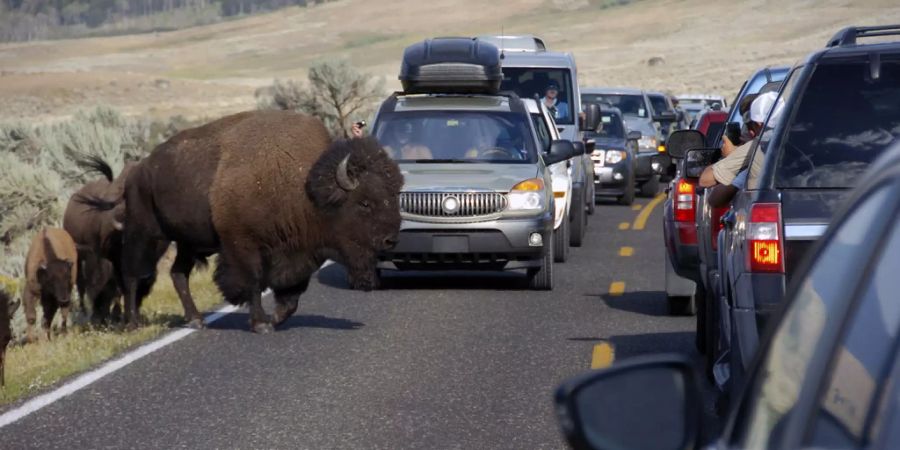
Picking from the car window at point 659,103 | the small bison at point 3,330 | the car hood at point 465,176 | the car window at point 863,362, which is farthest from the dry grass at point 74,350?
the car window at point 659,103

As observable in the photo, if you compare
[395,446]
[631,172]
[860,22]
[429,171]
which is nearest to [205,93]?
[860,22]

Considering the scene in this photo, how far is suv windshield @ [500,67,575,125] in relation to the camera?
2231cm

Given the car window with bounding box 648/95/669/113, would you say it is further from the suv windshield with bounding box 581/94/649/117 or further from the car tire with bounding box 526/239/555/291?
the car tire with bounding box 526/239/555/291

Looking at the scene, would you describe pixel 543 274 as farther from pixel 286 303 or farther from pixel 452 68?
pixel 452 68

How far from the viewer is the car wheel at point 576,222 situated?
19.5m

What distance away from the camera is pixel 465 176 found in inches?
592

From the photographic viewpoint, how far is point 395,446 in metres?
8.01

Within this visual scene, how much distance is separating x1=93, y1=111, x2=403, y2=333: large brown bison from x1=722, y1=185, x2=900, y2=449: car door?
9383 mm

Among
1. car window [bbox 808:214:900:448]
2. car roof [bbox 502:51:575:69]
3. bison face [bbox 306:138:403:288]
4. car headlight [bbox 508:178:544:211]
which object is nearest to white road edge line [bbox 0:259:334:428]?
bison face [bbox 306:138:403:288]

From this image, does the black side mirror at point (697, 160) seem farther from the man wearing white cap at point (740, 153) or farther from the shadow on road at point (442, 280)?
the shadow on road at point (442, 280)

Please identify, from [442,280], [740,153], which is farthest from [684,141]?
[442,280]

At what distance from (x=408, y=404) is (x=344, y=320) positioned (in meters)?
3.92

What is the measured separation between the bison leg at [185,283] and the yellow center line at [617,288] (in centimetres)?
383

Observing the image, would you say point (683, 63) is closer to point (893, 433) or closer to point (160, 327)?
point (160, 327)
